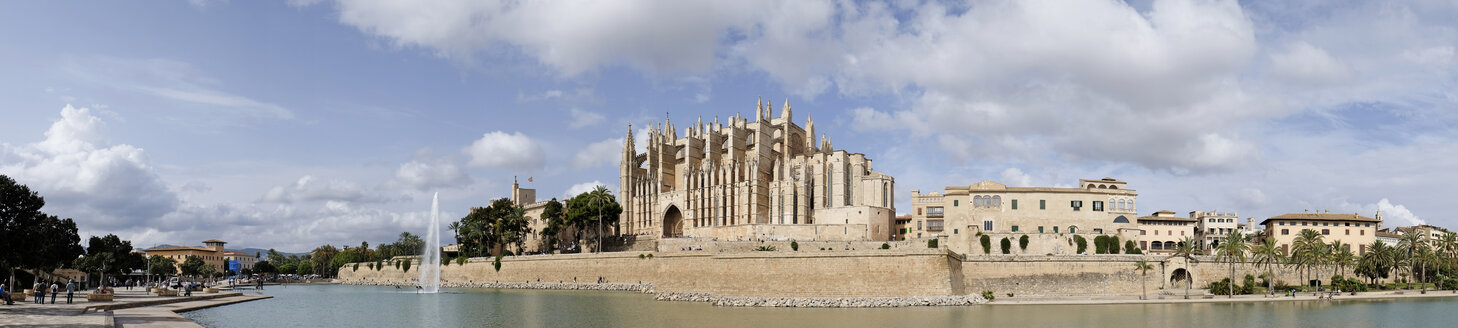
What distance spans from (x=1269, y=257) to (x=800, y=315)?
28.5 metres

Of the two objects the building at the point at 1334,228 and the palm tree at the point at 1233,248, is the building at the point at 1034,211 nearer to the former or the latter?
the palm tree at the point at 1233,248

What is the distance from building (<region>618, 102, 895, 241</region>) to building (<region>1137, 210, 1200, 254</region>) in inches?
708

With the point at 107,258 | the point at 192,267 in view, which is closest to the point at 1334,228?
the point at 107,258

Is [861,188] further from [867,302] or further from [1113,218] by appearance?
[867,302]

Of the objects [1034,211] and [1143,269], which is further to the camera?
[1034,211]

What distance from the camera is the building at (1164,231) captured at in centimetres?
7181

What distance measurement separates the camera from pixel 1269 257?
170 ft

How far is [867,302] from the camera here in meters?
42.5

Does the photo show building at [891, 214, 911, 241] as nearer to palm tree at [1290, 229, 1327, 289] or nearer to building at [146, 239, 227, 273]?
palm tree at [1290, 229, 1327, 289]

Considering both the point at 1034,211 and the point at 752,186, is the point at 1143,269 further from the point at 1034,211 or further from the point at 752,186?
the point at 752,186

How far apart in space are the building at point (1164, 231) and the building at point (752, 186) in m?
18.0

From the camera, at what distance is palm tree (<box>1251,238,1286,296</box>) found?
5119cm

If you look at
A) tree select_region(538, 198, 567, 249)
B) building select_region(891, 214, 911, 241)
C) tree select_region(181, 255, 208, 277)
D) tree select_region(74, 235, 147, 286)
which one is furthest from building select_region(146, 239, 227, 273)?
building select_region(891, 214, 911, 241)

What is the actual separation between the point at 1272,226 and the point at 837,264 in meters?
42.1
